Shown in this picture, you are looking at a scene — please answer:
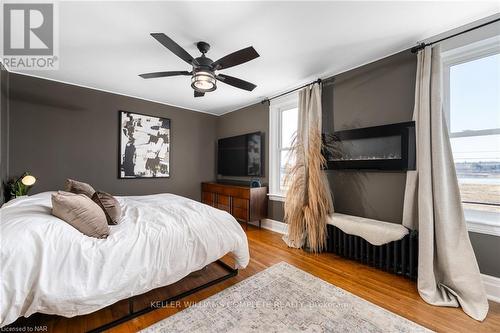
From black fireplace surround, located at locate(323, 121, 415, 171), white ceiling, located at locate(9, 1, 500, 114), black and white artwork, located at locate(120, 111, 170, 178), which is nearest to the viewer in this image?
white ceiling, located at locate(9, 1, 500, 114)

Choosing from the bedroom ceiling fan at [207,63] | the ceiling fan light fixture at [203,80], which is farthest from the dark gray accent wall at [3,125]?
the ceiling fan light fixture at [203,80]

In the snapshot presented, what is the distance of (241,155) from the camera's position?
452 centimetres

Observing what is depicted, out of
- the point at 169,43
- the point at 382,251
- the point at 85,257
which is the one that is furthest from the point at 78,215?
the point at 382,251

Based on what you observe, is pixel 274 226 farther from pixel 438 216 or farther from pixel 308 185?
pixel 438 216

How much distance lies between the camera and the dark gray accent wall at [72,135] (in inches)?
123

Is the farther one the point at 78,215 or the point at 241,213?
the point at 241,213

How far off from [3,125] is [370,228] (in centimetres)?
484

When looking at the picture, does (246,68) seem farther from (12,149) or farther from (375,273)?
(12,149)

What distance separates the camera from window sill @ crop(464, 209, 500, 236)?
6.25 ft

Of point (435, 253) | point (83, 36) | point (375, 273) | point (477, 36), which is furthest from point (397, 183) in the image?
point (83, 36)

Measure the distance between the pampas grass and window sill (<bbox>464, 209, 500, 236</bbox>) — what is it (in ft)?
4.33

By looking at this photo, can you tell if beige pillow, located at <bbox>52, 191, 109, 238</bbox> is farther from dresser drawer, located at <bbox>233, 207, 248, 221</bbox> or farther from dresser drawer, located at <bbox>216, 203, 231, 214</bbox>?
dresser drawer, located at <bbox>216, 203, 231, 214</bbox>

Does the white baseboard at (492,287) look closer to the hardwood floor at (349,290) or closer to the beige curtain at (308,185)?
the hardwood floor at (349,290)

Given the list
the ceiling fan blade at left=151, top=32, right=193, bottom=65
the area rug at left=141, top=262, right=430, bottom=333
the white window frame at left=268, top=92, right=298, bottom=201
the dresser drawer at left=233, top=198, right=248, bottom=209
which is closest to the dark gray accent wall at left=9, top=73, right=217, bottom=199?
the dresser drawer at left=233, top=198, right=248, bottom=209
